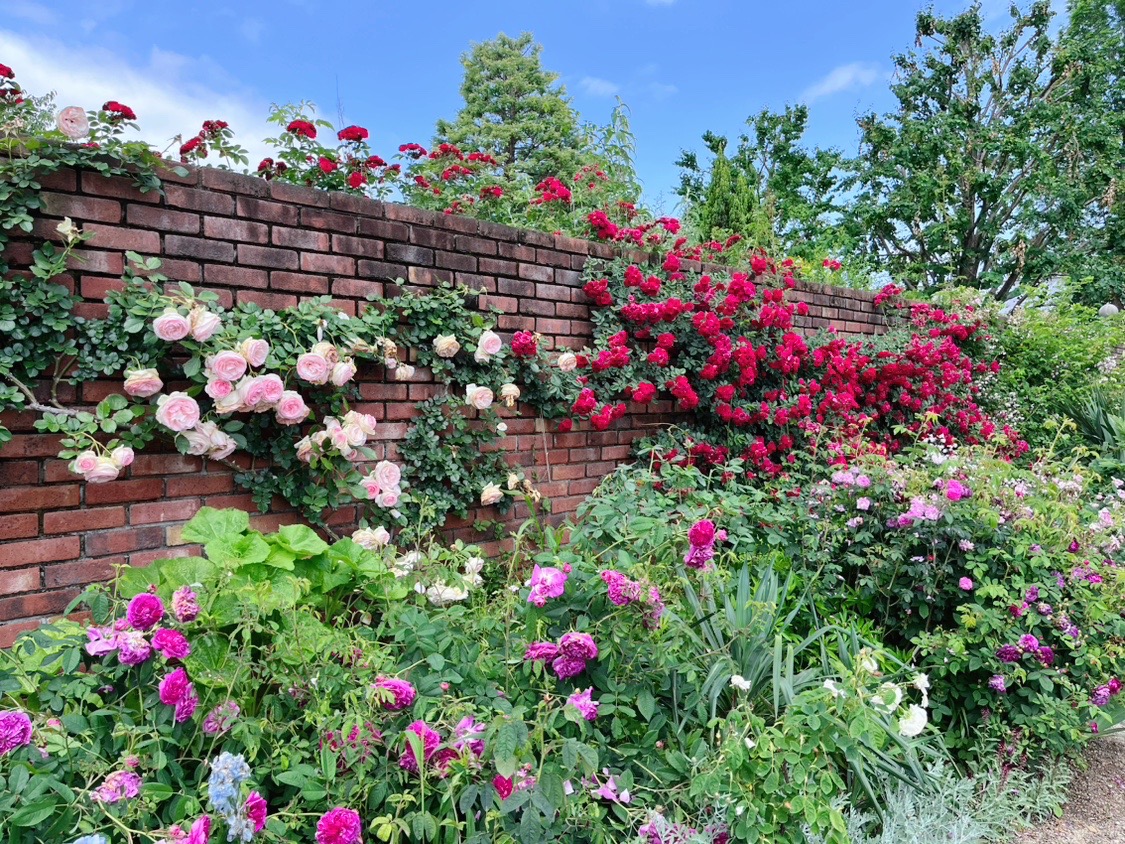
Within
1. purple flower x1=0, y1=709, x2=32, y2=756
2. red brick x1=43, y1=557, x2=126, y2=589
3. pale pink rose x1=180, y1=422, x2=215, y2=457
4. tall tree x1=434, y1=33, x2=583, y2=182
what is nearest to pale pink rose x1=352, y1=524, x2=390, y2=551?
pale pink rose x1=180, y1=422, x2=215, y2=457

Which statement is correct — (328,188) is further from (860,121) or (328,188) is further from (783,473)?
(860,121)

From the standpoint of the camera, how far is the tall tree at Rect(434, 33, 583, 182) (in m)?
18.4

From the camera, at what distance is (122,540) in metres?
2.05

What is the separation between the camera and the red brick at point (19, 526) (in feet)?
6.12

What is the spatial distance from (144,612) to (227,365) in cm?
96

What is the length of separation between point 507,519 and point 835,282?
4267mm

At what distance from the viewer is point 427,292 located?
278 centimetres

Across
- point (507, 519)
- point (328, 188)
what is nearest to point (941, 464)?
point (507, 519)

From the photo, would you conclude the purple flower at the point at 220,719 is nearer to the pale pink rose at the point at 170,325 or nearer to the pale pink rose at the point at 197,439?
the pale pink rose at the point at 197,439

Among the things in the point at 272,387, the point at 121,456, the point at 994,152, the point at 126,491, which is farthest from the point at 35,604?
the point at 994,152

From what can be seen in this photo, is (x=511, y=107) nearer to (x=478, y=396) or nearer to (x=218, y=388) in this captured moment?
(x=478, y=396)

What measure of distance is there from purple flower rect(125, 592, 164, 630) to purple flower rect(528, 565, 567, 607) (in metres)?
0.76

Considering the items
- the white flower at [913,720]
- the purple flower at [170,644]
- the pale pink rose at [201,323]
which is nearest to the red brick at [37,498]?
the pale pink rose at [201,323]

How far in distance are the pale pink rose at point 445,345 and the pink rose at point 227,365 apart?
31.2 inches
